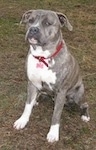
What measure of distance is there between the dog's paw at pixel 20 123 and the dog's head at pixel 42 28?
0.87m

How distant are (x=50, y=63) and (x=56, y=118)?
54 centimetres

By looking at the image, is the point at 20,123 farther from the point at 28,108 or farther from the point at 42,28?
the point at 42,28

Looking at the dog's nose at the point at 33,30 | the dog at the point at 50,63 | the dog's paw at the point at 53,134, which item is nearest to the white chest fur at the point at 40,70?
the dog at the point at 50,63

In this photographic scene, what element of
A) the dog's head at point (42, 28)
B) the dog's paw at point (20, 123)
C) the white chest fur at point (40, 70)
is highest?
the dog's head at point (42, 28)

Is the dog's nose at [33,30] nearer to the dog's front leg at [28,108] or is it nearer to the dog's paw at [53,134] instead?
the dog's front leg at [28,108]

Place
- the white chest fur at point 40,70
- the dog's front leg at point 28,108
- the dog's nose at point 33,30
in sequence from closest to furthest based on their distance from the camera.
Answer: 1. the dog's nose at point 33,30
2. the white chest fur at point 40,70
3. the dog's front leg at point 28,108

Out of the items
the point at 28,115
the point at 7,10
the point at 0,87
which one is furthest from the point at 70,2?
the point at 28,115

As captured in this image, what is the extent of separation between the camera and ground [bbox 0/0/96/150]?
4074 millimetres

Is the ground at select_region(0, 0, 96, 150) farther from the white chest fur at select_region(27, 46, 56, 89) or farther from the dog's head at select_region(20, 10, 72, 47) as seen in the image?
the dog's head at select_region(20, 10, 72, 47)

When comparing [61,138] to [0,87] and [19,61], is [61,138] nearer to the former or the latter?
[0,87]

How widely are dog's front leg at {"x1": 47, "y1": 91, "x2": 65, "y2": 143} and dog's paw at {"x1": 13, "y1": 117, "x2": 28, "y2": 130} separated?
292 millimetres

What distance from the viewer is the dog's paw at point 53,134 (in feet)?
13.3

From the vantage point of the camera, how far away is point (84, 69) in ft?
18.4

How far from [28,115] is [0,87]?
81 cm
